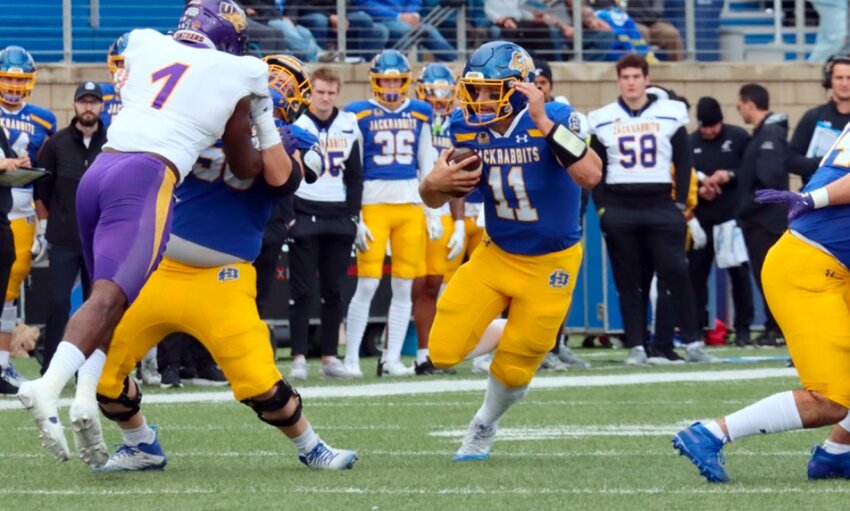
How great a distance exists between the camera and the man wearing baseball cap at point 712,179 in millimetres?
13766

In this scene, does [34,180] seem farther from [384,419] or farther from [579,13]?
[579,13]

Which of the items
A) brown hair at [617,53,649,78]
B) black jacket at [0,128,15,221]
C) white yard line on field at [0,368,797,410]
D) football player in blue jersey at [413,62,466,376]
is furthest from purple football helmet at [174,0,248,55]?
brown hair at [617,53,649,78]

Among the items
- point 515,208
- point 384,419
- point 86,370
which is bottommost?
point 384,419

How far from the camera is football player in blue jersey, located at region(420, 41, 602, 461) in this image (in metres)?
6.72

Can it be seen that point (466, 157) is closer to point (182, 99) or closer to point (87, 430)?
point (182, 99)

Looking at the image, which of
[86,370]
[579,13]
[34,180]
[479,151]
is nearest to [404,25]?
[579,13]

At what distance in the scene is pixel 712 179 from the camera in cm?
1373

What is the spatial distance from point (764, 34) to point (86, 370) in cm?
1323

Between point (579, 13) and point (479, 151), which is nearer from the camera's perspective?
point (479, 151)

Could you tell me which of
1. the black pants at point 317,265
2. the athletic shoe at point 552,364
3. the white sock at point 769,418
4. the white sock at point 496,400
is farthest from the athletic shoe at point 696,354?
the white sock at point 769,418

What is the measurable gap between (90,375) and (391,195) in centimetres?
567

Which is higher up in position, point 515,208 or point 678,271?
point 515,208

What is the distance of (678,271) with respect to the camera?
11680 mm

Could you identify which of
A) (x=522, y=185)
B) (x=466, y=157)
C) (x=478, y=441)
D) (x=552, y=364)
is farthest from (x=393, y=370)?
(x=466, y=157)
